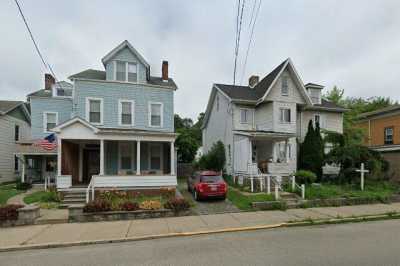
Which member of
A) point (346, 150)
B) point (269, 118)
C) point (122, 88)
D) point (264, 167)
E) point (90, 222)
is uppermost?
point (122, 88)

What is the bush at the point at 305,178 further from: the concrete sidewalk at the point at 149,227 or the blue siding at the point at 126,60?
the blue siding at the point at 126,60

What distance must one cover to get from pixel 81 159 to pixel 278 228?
46.6ft

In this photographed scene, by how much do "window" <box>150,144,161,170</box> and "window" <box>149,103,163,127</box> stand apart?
5.38ft

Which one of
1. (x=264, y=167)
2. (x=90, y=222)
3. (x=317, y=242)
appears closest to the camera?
(x=317, y=242)

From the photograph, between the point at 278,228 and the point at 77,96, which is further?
the point at 77,96

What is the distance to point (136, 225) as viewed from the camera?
8.92m

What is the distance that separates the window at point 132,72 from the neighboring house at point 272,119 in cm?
→ 767

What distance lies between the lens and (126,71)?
1753cm

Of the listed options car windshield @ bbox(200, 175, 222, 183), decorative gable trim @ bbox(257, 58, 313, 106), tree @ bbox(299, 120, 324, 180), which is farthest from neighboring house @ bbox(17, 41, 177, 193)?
tree @ bbox(299, 120, 324, 180)

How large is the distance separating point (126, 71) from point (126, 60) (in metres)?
0.78

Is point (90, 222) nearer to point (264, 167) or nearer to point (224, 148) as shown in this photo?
point (264, 167)

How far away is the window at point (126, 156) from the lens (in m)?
17.3

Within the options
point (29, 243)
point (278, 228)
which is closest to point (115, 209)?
point (29, 243)

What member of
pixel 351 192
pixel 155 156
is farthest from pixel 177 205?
pixel 351 192
